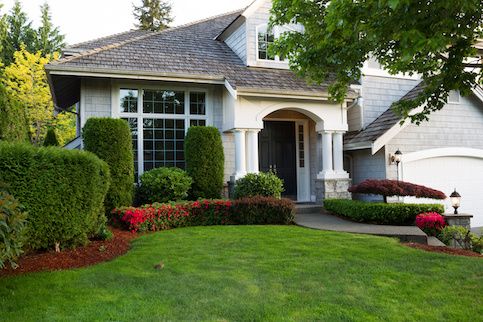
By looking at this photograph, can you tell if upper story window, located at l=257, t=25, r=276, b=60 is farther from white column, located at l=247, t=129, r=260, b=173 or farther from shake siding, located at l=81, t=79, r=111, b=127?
shake siding, located at l=81, t=79, r=111, b=127

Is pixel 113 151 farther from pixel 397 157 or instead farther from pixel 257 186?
pixel 397 157

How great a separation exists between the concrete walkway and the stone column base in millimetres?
1035

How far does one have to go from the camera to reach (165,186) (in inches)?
389

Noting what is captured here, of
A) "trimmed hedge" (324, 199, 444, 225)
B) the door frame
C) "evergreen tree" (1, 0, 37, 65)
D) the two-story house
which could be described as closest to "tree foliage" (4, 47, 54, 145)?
"evergreen tree" (1, 0, 37, 65)

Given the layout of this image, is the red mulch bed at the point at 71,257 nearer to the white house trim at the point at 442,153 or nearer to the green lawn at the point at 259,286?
the green lawn at the point at 259,286

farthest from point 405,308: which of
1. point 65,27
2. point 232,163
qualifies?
point 65,27

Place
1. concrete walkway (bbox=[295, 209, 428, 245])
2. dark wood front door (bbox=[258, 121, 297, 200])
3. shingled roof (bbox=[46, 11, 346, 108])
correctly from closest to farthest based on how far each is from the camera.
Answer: concrete walkway (bbox=[295, 209, 428, 245]) < shingled roof (bbox=[46, 11, 346, 108]) < dark wood front door (bbox=[258, 121, 297, 200])

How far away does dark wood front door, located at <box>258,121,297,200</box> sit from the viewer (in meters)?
12.9

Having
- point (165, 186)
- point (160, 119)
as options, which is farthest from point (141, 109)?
point (165, 186)

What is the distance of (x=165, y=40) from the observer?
42.2ft

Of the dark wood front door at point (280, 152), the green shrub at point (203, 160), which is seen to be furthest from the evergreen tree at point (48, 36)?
the green shrub at point (203, 160)

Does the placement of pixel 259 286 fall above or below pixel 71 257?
below

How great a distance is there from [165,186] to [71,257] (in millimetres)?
4273

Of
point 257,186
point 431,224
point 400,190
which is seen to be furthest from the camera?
point 257,186
